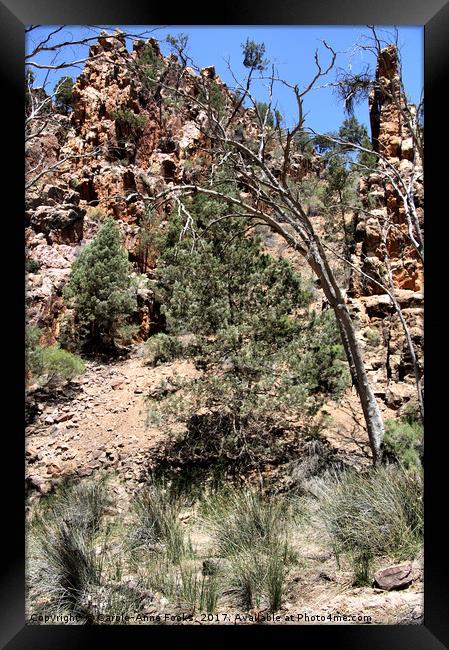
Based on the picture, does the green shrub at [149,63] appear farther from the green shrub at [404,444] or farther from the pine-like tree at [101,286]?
the green shrub at [404,444]

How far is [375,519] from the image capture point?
4090 millimetres

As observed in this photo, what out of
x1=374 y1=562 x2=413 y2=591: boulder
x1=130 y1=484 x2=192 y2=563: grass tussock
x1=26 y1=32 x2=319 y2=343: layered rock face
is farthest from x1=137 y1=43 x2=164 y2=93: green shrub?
x1=374 y1=562 x2=413 y2=591: boulder

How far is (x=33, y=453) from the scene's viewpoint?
20.7ft

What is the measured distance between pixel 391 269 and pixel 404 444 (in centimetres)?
262

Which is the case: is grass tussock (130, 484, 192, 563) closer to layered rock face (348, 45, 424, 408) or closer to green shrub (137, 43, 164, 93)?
layered rock face (348, 45, 424, 408)

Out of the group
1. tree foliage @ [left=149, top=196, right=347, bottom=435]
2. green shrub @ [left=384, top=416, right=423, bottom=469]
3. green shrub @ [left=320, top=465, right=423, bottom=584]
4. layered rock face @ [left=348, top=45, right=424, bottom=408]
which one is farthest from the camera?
layered rock face @ [left=348, top=45, right=424, bottom=408]

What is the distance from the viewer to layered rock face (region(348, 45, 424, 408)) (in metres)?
6.53

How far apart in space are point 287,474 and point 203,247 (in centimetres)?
262

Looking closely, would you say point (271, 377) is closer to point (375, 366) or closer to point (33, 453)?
point (375, 366)

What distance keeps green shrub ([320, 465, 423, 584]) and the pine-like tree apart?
4.24 metres

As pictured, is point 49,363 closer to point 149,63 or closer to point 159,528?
point 159,528
